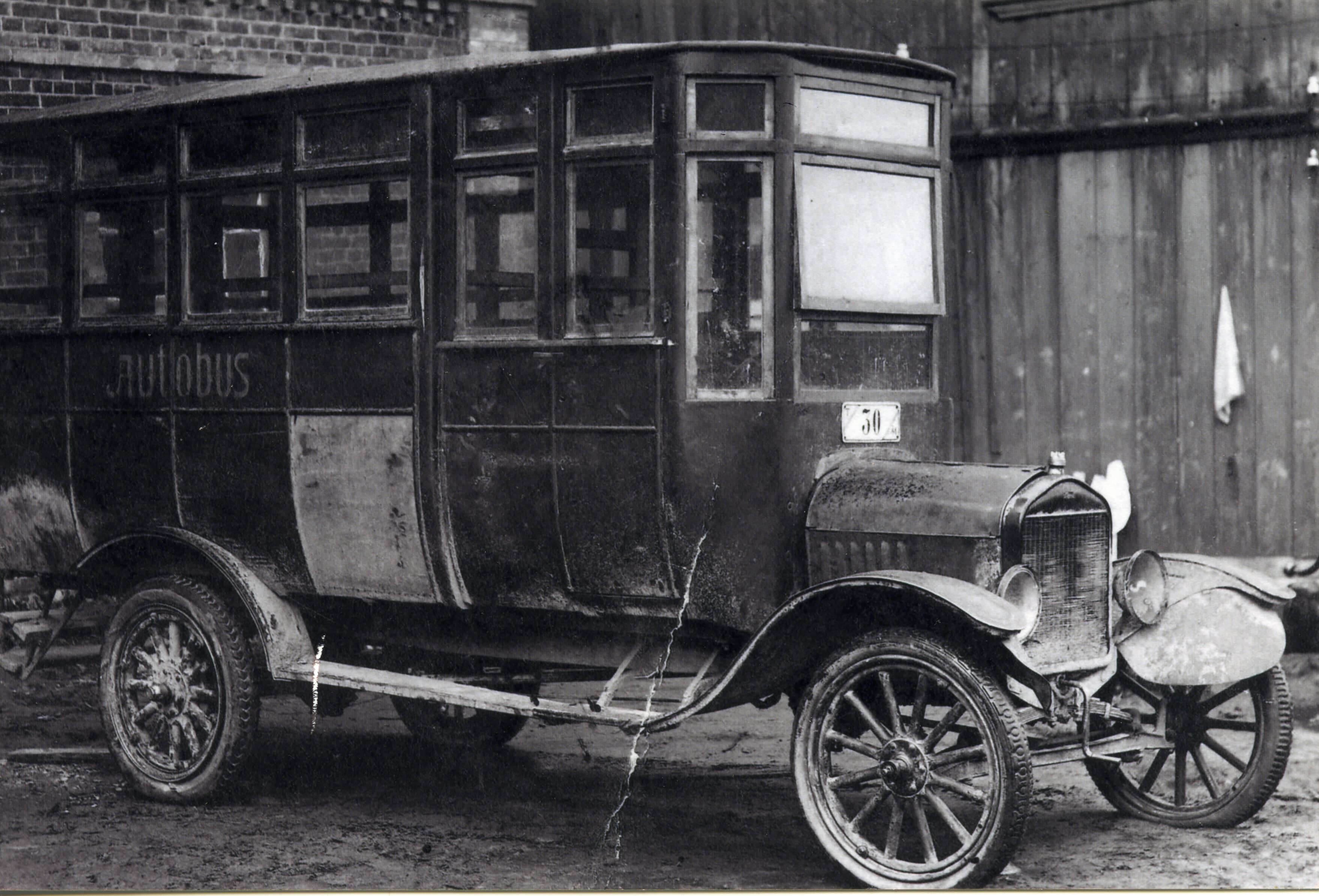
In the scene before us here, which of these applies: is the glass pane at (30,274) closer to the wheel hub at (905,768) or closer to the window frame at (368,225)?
the window frame at (368,225)

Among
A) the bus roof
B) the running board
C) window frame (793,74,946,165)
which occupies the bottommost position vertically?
the running board

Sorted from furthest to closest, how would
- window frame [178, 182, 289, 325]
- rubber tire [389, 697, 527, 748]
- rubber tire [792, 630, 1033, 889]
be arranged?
1. rubber tire [389, 697, 527, 748]
2. window frame [178, 182, 289, 325]
3. rubber tire [792, 630, 1033, 889]

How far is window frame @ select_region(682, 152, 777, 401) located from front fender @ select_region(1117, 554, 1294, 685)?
5.06ft

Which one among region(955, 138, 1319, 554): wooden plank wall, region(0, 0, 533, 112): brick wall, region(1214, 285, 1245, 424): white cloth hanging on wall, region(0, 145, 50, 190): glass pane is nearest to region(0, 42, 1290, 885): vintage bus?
region(0, 145, 50, 190): glass pane

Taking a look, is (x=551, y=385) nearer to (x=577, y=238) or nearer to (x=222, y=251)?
(x=577, y=238)

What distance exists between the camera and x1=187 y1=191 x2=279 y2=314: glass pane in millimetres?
6773

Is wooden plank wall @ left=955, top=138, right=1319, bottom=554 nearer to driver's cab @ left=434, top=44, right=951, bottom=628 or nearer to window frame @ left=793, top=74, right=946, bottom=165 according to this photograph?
driver's cab @ left=434, top=44, right=951, bottom=628

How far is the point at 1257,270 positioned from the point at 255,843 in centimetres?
550

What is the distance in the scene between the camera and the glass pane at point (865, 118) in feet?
18.8

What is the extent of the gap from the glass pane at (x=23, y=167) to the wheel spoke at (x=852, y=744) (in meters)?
4.18

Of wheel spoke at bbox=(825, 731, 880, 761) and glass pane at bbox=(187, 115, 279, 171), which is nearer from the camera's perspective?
wheel spoke at bbox=(825, 731, 880, 761)

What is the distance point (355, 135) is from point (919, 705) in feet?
9.78

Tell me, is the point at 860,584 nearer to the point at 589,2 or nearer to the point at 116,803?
the point at 116,803

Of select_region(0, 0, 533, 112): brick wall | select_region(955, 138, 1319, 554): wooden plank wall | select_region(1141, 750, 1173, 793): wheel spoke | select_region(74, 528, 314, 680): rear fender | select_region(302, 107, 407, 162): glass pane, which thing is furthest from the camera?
select_region(0, 0, 533, 112): brick wall
